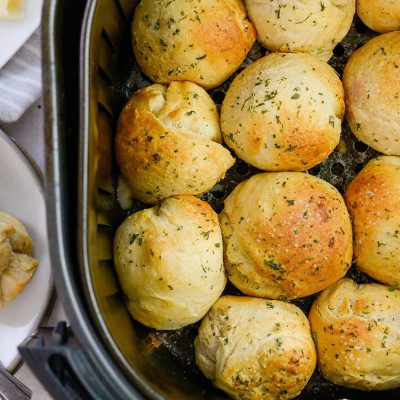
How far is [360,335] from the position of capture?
1369 mm

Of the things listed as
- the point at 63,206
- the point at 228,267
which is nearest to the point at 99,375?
the point at 63,206

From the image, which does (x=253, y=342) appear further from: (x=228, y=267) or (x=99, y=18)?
(x=99, y=18)

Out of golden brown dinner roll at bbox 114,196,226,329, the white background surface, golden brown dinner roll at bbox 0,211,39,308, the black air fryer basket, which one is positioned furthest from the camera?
the white background surface

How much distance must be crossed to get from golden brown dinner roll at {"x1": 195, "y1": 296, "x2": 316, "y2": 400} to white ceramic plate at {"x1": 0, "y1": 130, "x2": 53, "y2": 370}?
448mm

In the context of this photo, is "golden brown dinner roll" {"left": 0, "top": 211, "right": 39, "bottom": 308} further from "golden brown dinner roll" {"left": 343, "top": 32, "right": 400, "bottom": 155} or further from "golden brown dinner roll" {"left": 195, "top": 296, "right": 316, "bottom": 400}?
"golden brown dinner roll" {"left": 343, "top": 32, "right": 400, "bottom": 155}

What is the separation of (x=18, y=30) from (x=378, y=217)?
95 centimetres

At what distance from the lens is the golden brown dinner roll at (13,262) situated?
1545 millimetres

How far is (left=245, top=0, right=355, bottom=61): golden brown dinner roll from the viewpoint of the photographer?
137 cm

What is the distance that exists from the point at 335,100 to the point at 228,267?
0.42 metres

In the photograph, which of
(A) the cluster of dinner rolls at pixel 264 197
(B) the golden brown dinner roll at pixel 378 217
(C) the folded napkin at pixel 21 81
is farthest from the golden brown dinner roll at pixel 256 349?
(C) the folded napkin at pixel 21 81

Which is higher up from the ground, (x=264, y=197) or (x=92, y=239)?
(x=92, y=239)

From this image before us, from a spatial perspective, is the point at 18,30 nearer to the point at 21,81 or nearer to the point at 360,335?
the point at 21,81

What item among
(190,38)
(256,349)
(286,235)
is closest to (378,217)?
(286,235)

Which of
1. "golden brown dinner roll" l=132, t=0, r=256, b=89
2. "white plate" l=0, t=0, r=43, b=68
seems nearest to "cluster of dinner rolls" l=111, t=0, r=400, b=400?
"golden brown dinner roll" l=132, t=0, r=256, b=89
